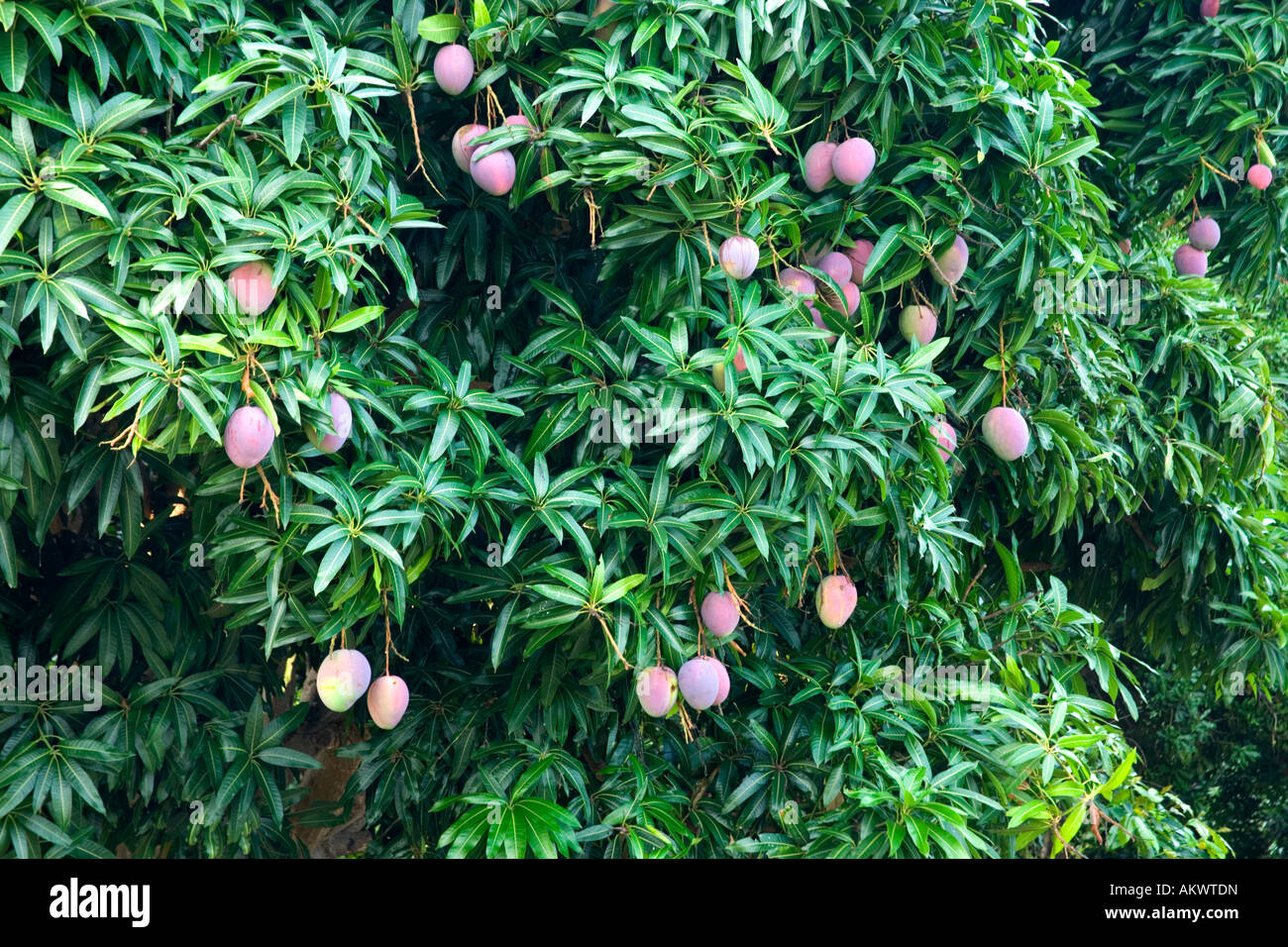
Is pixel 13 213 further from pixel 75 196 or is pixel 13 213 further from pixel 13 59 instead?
pixel 13 59

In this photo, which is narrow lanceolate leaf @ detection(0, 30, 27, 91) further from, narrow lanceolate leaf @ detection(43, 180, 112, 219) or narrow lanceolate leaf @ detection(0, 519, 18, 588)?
narrow lanceolate leaf @ detection(0, 519, 18, 588)

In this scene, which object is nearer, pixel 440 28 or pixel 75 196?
pixel 75 196

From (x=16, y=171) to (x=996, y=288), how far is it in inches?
88.5

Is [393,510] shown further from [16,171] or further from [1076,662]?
[1076,662]

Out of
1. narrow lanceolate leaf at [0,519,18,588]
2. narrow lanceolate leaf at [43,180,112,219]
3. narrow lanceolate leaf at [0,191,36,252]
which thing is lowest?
narrow lanceolate leaf at [0,519,18,588]

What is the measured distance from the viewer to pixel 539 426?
8.33ft

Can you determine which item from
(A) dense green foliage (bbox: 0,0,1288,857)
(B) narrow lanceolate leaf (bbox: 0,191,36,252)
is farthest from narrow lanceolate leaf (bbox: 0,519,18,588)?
(B) narrow lanceolate leaf (bbox: 0,191,36,252)

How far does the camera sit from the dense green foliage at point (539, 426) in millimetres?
2178

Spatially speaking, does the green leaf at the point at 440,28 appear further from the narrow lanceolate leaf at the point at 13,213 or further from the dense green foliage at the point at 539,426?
the narrow lanceolate leaf at the point at 13,213

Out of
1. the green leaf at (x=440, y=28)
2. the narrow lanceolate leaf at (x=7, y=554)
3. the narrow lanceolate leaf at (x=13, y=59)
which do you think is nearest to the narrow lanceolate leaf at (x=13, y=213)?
the narrow lanceolate leaf at (x=13, y=59)

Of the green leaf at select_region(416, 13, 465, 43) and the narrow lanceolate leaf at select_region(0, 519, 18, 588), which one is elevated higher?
the green leaf at select_region(416, 13, 465, 43)

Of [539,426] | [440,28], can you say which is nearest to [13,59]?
[440,28]

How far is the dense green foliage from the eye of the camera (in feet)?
7.14

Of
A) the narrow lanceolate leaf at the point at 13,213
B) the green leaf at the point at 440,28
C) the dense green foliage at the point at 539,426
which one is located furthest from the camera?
the green leaf at the point at 440,28
